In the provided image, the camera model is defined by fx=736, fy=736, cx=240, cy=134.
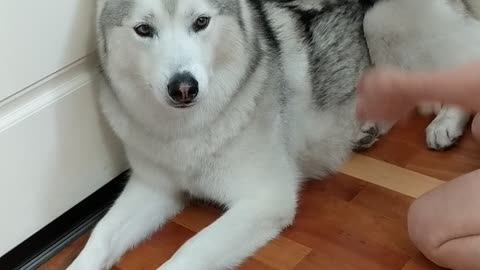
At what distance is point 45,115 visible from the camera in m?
1.48

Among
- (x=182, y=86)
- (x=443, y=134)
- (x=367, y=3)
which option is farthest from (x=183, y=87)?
(x=443, y=134)

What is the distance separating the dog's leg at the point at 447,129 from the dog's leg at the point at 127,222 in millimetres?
648

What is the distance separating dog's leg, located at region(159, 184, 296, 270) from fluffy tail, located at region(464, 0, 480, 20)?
653mm

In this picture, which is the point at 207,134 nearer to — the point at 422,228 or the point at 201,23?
the point at 201,23

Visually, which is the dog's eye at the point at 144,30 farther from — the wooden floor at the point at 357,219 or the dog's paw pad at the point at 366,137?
the dog's paw pad at the point at 366,137

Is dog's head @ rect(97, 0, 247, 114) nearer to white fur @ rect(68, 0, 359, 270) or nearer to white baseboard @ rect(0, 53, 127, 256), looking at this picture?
white fur @ rect(68, 0, 359, 270)

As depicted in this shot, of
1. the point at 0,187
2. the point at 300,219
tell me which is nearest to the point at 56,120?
the point at 0,187

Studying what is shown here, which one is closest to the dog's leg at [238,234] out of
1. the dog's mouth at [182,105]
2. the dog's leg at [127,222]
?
the dog's leg at [127,222]

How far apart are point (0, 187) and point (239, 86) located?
515 millimetres

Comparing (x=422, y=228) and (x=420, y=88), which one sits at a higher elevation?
(x=420, y=88)

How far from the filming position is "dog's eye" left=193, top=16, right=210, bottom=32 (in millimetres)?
1360

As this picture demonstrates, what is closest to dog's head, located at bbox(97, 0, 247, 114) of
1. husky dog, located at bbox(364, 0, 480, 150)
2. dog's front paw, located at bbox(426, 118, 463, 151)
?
husky dog, located at bbox(364, 0, 480, 150)

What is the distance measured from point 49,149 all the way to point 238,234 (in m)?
0.43

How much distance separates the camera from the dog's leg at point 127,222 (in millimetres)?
→ 1530
